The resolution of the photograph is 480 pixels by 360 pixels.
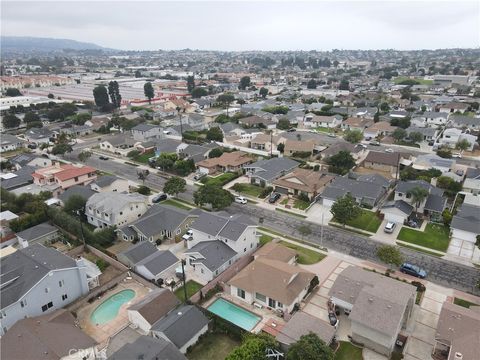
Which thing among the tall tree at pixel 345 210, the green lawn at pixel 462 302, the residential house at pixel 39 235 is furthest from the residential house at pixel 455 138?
the residential house at pixel 39 235

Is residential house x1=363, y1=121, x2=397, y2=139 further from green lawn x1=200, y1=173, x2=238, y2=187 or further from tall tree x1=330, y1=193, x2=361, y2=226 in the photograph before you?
tall tree x1=330, y1=193, x2=361, y2=226

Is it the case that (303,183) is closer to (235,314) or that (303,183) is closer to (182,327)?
(235,314)

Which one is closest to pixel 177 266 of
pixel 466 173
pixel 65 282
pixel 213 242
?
pixel 213 242

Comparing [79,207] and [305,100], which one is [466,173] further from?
[305,100]

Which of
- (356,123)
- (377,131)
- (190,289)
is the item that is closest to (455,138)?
(377,131)

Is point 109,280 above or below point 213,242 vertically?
below

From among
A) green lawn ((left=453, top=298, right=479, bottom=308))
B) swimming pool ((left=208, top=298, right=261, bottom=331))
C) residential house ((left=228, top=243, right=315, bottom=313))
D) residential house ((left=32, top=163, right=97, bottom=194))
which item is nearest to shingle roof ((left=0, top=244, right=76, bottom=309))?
swimming pool ((left=208, top=298, right=261, bottom=331))

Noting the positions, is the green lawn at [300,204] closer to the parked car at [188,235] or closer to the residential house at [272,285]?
the parked car at [188,235]
